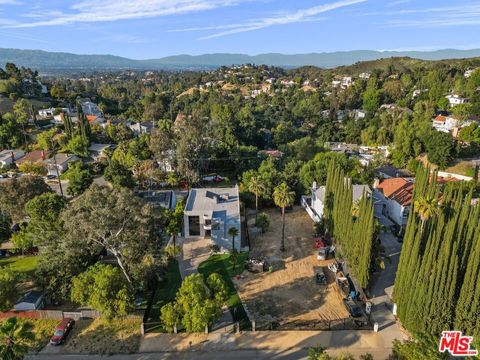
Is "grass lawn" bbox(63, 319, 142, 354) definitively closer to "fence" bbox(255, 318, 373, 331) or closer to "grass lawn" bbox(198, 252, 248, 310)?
"grass lawn" bbox(198, 252, 248, 310)

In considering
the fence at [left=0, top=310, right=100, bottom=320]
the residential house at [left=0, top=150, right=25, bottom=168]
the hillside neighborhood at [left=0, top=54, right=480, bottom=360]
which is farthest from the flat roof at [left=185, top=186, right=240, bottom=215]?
the residential house at [left=0, top=150, right=25, bottom=168]

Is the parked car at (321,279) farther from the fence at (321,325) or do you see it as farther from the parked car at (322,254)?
the fence at (321,325)

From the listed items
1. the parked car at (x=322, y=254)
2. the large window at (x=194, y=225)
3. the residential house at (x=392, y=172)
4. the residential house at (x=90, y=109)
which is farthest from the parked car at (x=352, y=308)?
the residential house at (x=90, y=109)

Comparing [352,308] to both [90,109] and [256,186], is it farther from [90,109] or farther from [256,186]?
[90,109]

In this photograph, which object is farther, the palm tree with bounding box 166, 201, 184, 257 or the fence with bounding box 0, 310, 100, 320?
the palm tree with bounding box 166, 201, 184, 257

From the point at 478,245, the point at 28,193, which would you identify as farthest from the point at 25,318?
the point at 478,245

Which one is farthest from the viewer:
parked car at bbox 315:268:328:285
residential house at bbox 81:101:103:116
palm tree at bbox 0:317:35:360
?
residential house at bbox 81:101:103:116
